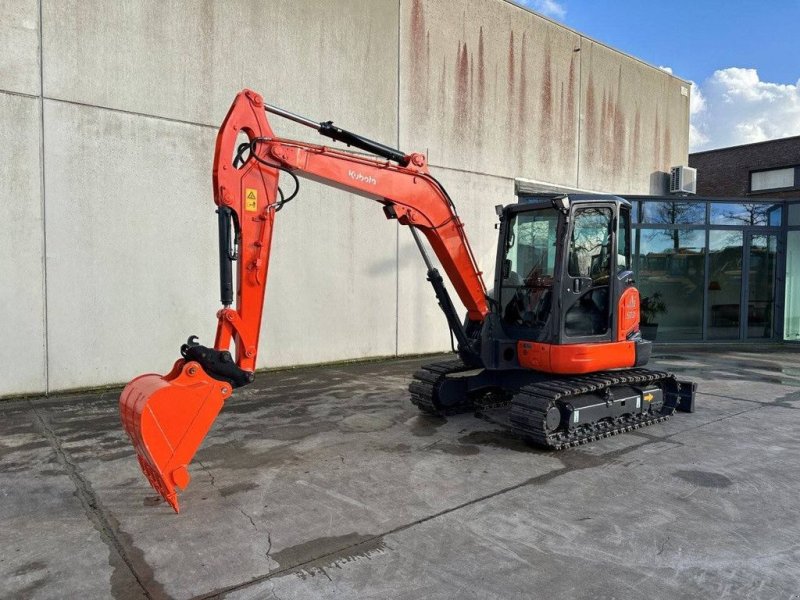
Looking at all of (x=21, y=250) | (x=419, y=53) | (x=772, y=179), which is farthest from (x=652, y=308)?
(x=772, y=179)

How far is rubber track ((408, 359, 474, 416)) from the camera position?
20.8 feet

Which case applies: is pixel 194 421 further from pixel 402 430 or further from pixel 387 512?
pixel 402 430

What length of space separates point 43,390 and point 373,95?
7.02 meters

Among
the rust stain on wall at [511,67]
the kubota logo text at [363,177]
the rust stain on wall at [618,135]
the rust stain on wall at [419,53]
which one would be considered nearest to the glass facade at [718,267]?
the rust stain on wall at [618,135]

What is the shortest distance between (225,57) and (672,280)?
10572 millimetres

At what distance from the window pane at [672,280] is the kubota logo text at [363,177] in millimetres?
9844

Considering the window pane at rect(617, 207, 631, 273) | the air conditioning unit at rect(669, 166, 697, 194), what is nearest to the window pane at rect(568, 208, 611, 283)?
the window pane at rect(617, 207, 631, 273)

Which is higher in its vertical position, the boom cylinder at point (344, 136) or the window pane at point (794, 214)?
the window pane at point (794, 214)

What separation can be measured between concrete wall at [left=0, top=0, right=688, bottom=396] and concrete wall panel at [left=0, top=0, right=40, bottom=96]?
19 millimetres

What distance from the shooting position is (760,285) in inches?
527

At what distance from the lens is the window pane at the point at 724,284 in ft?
43.1

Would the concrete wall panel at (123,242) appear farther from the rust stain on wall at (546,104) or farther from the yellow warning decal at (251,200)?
the rust stain on wall at (546,104)

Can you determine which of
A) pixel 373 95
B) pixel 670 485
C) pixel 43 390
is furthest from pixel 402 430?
pixel 373 95

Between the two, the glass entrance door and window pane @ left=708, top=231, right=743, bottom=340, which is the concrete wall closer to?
window pane @ left=708, top=231, right=743, bottom=340
